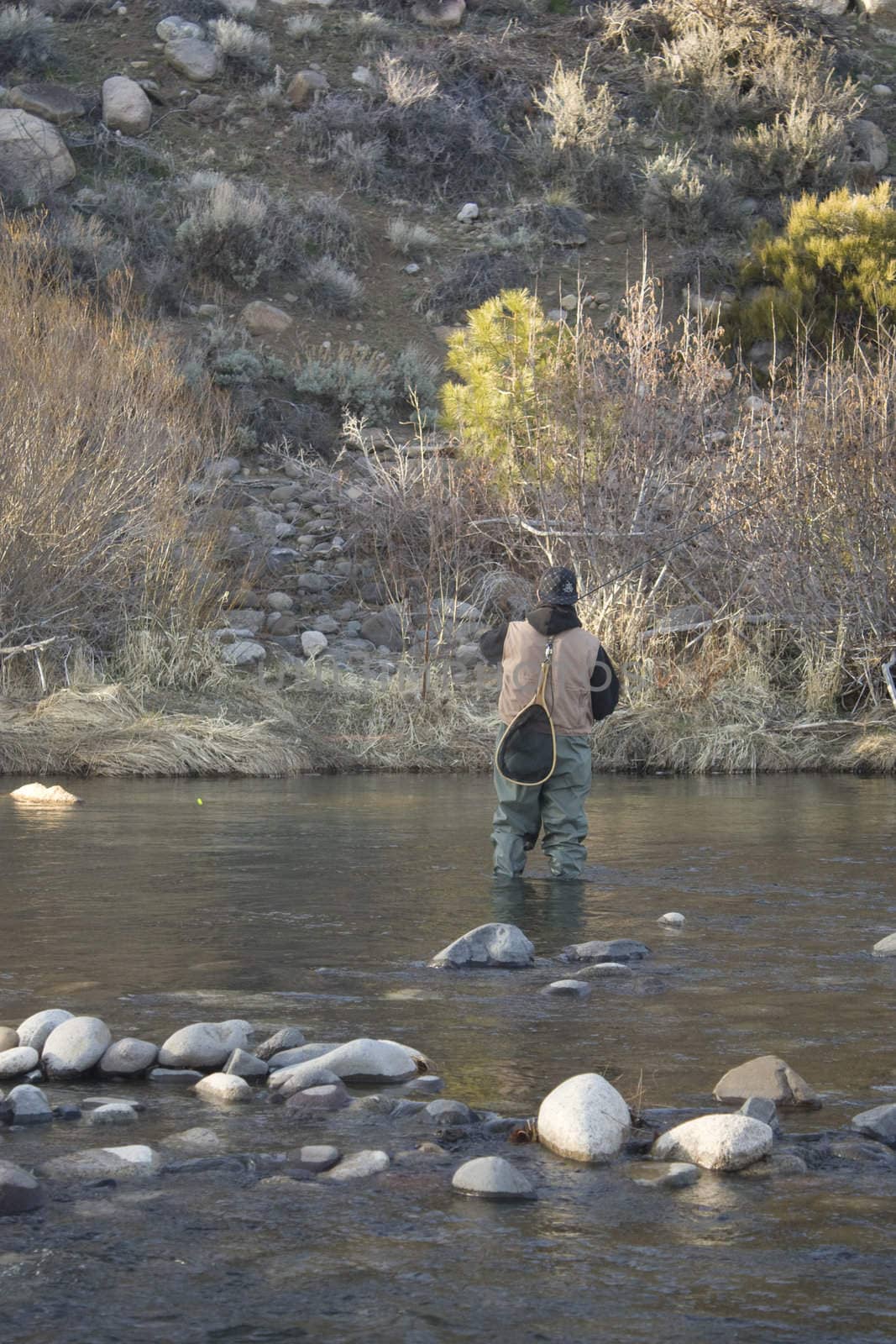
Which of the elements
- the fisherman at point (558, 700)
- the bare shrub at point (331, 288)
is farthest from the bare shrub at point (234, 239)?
the fisherman at point (558, 700)

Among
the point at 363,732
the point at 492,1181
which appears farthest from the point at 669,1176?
the point at 363,732

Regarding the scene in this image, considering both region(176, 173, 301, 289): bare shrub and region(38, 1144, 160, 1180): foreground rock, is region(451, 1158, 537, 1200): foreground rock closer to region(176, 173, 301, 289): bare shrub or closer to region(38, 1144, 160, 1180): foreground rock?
region(38, 1144, 160, 1180): foreground rock

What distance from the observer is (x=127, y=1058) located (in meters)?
5.45

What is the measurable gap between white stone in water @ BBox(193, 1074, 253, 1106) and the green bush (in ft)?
68.9

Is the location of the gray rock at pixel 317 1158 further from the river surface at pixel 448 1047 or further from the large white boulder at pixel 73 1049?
the large white boulder at pixel 73 1049

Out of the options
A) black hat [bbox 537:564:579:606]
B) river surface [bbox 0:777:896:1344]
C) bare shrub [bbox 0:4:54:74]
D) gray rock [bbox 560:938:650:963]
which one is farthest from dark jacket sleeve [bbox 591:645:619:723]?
bare shrub [bbox 0:4:54:74]

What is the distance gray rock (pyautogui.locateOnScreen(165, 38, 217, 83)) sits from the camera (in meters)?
34.5

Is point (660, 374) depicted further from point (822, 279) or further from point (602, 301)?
point (602, 301)

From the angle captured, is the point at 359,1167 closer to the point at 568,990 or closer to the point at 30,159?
the point at 568,990

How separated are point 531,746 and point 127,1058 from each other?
4.05m

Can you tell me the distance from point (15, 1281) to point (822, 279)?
80.8 ft

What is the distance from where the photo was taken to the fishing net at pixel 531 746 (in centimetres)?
911

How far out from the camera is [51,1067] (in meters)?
5.48

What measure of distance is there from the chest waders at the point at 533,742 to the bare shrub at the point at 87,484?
26.0 feet
